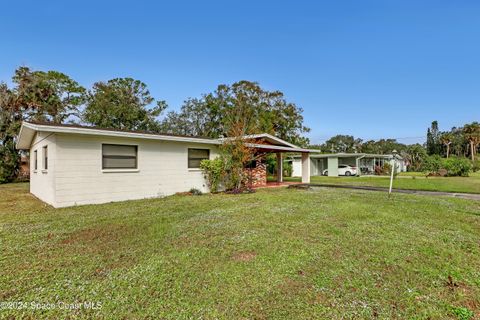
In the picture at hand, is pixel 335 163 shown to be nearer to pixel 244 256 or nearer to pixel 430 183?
pixel 430 183

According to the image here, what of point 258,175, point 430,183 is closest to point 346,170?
point 430,183

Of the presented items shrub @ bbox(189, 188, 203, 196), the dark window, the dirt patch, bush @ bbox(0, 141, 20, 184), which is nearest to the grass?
the dark window

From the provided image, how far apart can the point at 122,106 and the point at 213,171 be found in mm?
19530

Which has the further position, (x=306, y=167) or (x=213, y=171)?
(x=306, y=167)

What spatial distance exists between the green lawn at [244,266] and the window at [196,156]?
5331 mm

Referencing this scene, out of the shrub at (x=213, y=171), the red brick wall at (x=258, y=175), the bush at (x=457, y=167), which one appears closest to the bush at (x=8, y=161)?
the shrub at (x=213, y=171)

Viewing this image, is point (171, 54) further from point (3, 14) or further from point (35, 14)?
point (3, 14)

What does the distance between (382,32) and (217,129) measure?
19.8 m

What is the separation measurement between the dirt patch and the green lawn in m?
0.03

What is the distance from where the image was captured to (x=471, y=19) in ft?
30.5

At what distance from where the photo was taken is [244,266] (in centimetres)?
343

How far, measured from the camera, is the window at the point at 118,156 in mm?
8940

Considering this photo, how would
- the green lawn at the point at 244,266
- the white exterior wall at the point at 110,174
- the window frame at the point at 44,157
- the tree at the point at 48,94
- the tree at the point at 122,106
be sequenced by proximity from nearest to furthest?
the green lawn at the point at 244,266 → the white exterior wall at the point at 110,174 → the window frame at the point at 44,157 → the tree at the point at 48,94 → the tree at the point at 122,106

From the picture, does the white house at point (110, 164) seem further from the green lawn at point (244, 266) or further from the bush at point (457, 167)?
the bush at point (457, 167)
